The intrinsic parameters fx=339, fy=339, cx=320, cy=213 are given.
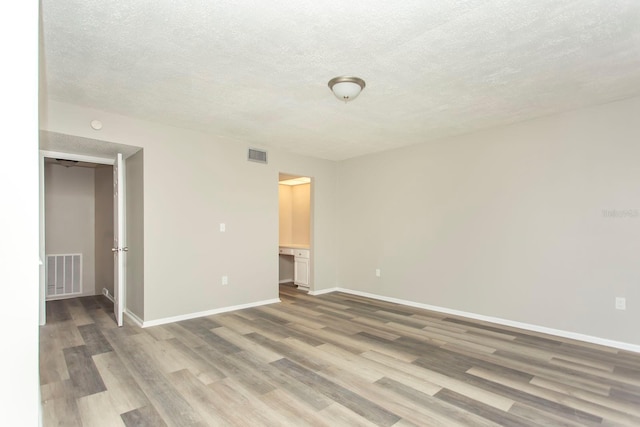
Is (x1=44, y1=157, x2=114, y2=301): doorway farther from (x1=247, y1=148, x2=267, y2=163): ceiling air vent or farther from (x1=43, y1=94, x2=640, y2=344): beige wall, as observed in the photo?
(x1=247, y1=148, x2=267, y2=163): ceiling air vent

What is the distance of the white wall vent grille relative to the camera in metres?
5.77

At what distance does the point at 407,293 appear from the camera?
520cm

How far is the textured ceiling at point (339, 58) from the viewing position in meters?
2.01

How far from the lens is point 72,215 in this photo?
241 inches

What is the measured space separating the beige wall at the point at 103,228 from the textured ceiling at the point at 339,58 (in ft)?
8.37

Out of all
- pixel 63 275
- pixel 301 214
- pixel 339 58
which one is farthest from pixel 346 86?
pixel 63 275

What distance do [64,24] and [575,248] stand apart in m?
4.92

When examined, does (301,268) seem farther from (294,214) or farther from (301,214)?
(294,214)

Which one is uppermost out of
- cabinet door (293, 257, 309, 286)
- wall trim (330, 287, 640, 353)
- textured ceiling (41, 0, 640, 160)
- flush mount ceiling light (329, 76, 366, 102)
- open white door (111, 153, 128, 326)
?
textured ceiling (41, 0, 640, 160)

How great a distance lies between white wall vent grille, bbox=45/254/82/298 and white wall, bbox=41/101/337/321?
2928 mm
